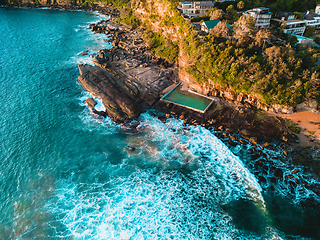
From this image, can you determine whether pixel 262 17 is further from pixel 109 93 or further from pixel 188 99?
pixel 109 93

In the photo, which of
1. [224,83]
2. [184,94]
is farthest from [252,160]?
[184,94]

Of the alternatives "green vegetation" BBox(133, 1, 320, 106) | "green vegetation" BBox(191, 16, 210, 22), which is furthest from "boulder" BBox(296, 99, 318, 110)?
"green vegetation" BBox(191, 16, 210, 22)

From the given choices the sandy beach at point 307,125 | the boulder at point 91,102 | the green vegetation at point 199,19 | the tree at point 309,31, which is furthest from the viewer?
the green vegetation at point 199,19

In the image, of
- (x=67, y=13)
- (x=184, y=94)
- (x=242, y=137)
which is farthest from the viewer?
(x=67, y=13)

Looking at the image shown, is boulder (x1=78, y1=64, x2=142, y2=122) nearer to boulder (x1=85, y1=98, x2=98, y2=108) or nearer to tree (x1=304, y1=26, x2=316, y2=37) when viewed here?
boulder (x1=85, y1=98, x2=98, y2=108)

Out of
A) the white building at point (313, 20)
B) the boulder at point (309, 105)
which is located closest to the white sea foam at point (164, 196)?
the boulder at point (309, 105)

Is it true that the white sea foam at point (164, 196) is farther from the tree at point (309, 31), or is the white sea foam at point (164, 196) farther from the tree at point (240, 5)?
the tree at point (240, 5)

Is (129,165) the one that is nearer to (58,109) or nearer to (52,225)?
(52,225)
